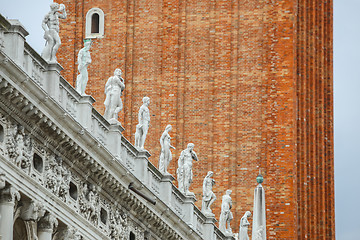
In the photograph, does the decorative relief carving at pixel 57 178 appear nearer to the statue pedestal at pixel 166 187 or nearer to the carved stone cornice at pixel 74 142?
the carved stone cornice at pixel 74 142

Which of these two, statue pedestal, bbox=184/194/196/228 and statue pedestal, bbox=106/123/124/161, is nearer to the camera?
statue pedestal, bbox=106/123/124/161

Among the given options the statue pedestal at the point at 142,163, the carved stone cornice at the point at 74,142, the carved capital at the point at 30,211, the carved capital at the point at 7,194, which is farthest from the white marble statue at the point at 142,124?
the carved capital at the point at 7,194

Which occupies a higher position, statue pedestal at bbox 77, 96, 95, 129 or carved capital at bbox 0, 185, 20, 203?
statue pedestal at bbox 77, 96, 95, 129

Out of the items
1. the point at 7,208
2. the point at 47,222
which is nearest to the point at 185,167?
the point at 47,222

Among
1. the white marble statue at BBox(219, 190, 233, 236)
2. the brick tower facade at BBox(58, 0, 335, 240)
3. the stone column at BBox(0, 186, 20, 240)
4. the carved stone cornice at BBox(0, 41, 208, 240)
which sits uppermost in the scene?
the brick tower facade at BBox(58, 0, 335, 240)

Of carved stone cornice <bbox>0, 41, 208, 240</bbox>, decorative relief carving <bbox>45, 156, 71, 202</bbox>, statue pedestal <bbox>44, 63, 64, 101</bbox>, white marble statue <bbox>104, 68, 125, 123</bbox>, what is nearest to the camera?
carved stone cornice <bbox>0, 41, 208, 240</bbox>

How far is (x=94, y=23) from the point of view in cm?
6309

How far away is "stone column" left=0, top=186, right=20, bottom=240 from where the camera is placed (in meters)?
32.6

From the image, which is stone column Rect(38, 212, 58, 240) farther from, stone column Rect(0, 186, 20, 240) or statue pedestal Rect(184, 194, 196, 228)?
statue pedestal Rect(184, 194, 196, 228)

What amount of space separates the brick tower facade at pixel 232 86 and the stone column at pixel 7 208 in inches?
1031

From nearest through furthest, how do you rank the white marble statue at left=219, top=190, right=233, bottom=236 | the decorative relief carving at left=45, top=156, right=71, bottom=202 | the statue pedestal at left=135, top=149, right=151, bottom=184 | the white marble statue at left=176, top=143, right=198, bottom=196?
the decorative relief carving at left=45, top=156, right=71, bottom=202 < the statue pedestal at left=135, top=149, right=151, bottom=184 < the white marble statue at left=176, top=143, right=198, bottom=196 < the white marble statue at left=219, top=190, right=233, bottom=236

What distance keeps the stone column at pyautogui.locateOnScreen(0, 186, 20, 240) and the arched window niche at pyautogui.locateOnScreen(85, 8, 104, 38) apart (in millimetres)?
30046

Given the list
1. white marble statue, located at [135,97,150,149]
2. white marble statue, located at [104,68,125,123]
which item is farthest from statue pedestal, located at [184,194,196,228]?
white marble statue, located at [104,68,125,123]

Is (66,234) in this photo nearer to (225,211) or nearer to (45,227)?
(45,227)
